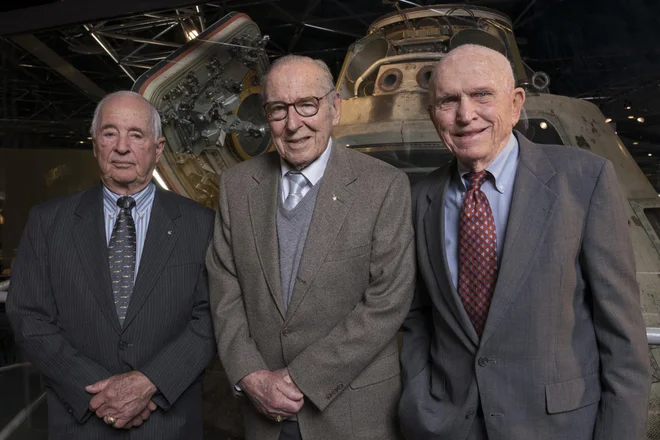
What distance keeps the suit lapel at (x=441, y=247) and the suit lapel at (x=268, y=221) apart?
1.34 feet

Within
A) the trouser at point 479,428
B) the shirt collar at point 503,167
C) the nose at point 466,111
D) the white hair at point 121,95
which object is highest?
the white hair at point 121,95

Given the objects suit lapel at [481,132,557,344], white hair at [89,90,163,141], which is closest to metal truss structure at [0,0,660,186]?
white hair at [89,90,163,141]

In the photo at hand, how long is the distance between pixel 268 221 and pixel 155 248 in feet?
1.33

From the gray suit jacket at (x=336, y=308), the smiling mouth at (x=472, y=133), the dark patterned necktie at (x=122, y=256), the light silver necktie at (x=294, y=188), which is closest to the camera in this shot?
the smiling mouth at (x=472, y=133)

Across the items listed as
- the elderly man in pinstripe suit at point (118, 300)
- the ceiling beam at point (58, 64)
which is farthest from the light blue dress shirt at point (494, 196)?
the ceiling beam at point (58, 64)

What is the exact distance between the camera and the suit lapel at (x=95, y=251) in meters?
1.76

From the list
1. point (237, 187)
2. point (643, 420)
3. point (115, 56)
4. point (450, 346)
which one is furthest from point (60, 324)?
point (115, 56)

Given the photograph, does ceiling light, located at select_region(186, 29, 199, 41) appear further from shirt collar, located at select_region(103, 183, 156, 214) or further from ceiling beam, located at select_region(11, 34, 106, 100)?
shirt collar, located at select_region(103, 183, 156, 214)

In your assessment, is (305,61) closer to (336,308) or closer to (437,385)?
(336,308)

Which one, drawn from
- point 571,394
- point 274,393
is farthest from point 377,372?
point 571,394

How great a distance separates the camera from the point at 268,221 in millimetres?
1653

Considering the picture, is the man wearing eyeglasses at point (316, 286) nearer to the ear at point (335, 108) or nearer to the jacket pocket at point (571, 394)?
the ear at point (335, 108)

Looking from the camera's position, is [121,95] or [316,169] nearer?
[316,169]

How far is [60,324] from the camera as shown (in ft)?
5.90
